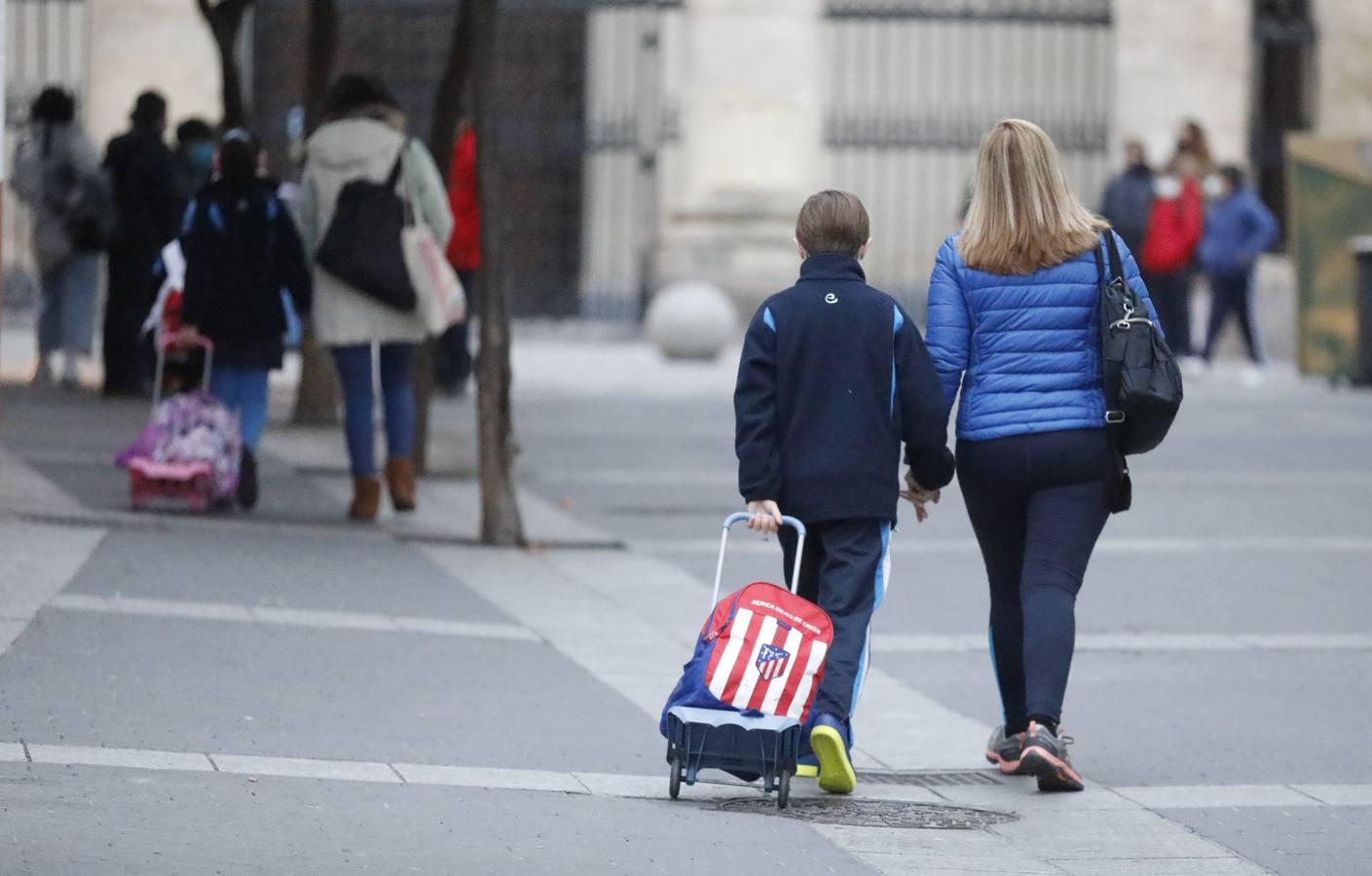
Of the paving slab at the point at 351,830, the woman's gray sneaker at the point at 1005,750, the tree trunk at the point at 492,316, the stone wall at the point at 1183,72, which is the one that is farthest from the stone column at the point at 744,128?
the paving slab at the point at 351,830

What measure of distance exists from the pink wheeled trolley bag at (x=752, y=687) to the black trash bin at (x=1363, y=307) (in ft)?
48.6

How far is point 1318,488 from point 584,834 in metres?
9.13

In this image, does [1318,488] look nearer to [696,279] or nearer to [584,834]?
[584,834]

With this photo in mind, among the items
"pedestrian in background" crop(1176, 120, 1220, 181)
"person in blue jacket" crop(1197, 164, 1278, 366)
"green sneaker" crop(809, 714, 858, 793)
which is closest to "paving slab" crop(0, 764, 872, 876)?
"green sneaker" crop(809, 714, 858, 793)

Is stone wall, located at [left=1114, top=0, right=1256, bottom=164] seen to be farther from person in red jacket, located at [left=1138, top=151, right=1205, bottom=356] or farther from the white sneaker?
the white sneaker

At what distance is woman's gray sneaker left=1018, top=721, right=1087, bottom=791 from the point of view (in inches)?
271

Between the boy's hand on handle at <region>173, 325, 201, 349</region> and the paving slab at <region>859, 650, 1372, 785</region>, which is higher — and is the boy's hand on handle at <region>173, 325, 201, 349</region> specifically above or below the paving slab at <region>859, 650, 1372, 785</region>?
above

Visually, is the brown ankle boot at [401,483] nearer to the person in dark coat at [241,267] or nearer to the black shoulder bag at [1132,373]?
the person in dark coat at [241,267]

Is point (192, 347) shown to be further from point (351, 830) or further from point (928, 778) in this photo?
point (351, 830)

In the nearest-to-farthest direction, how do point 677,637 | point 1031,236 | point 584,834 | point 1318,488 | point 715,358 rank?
point 584,834 → point 1031,236 → point 677,637 → point 1318,488 → point 715,358

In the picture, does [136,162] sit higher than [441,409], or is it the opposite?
[136,162]

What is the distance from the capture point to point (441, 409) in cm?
1745

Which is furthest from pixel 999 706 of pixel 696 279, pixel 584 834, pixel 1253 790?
pixel 696 279

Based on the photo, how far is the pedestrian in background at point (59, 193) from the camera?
1667cm
